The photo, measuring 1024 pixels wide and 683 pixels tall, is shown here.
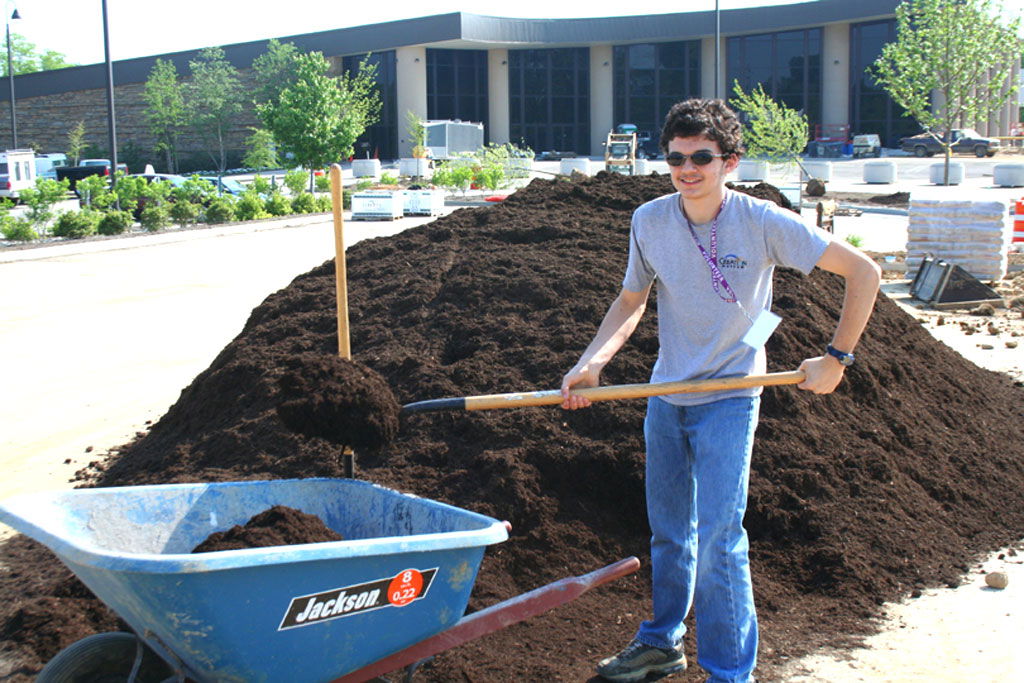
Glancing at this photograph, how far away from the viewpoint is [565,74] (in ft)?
213

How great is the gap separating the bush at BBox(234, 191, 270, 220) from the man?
23.4 m

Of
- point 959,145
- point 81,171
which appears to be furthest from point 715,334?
point 959,145

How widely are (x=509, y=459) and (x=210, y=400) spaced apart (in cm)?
227

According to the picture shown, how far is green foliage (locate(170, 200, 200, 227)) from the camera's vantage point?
2391 cm

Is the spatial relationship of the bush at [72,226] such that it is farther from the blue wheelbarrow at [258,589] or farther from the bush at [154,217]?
the blue wheelbarrow at [258,589]

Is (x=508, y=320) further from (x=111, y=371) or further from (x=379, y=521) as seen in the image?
(x=111, y=371)

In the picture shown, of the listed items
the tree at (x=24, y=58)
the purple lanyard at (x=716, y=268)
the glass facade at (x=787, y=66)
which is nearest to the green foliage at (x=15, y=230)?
the purple lanyard at (x=716, y=268)

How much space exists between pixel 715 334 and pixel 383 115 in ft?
199

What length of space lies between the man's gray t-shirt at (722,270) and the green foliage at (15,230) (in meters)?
19.8

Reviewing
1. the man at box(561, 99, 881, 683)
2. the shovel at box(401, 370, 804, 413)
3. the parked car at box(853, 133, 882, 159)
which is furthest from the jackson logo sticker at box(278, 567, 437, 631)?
the parked car at box(853, 133, 882, 159)

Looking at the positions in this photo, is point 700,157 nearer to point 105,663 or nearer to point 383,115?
point 105,663

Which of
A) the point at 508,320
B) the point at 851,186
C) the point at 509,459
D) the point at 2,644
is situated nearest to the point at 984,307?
the point at 508,320

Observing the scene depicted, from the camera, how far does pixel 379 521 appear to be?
3545 millimetres

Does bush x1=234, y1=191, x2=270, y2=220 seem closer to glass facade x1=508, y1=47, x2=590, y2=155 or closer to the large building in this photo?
the large building
